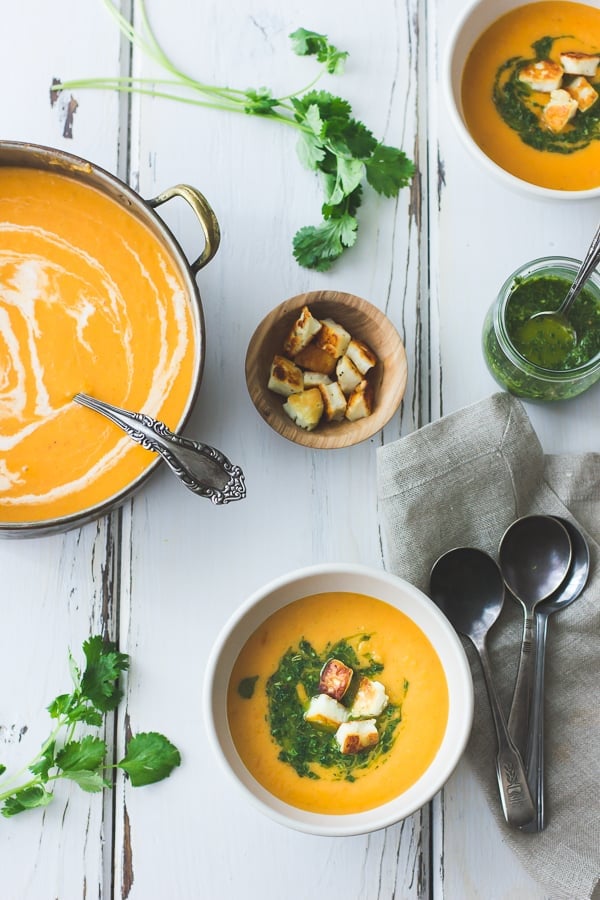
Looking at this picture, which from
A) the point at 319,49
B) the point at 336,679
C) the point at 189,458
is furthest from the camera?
the point at 319,49

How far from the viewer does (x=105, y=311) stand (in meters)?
1.76

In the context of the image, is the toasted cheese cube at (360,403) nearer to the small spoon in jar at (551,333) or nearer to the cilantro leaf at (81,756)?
the small spoon in jar at (551,333)

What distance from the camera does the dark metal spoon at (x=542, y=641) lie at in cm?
169

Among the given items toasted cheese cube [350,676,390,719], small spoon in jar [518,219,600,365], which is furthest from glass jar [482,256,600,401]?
toasted cheese cube [350,676,390,719]

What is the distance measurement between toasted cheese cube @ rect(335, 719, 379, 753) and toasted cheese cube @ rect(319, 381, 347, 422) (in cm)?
54

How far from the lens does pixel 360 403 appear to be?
1739 millimetres

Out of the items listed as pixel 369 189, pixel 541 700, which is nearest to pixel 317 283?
pixel 369 189

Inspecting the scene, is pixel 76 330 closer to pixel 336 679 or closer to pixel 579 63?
pixel 336 679

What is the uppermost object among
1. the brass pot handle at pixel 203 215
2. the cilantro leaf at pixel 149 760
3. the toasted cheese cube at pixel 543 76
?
the toasted cheese cube at pixel 543 76

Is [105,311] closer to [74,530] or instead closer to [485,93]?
[74,530]

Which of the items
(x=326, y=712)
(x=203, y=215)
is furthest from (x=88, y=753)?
(x=203, y=215)

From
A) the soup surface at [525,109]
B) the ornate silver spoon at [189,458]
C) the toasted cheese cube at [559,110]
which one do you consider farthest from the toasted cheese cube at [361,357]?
the toasted cheese cube at [559,110]

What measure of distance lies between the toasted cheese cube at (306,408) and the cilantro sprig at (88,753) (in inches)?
21.2

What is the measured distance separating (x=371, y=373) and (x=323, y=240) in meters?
0.28
